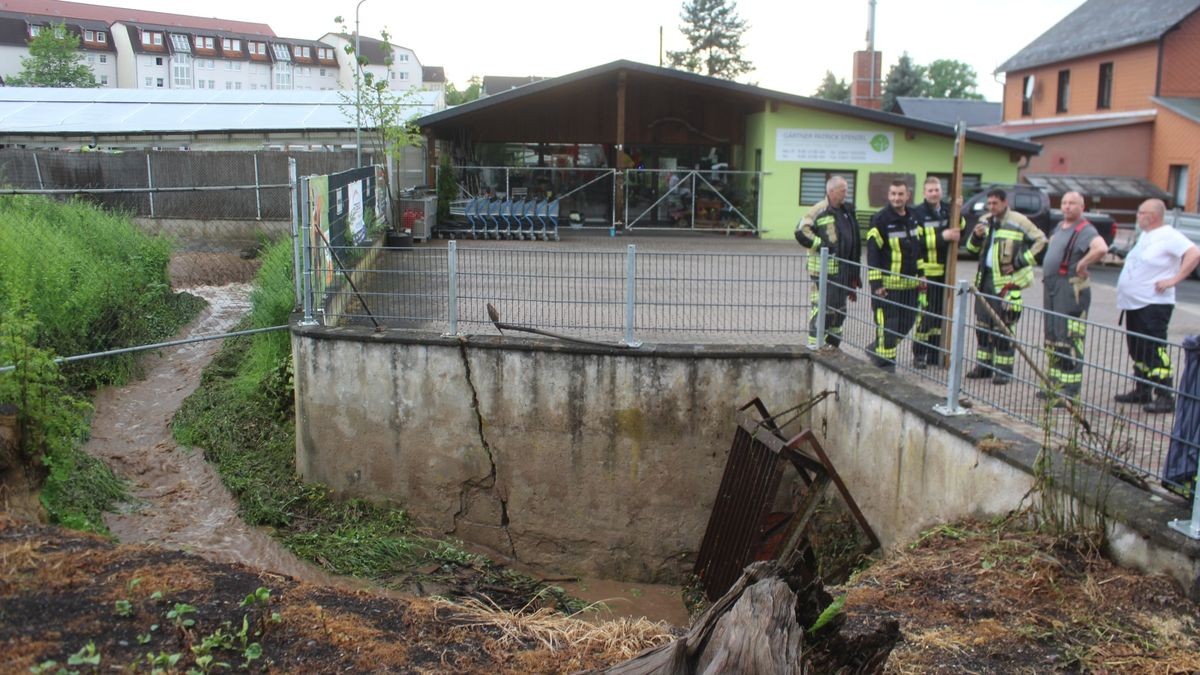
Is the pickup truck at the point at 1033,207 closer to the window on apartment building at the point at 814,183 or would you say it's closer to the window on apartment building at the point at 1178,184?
the window on apartment building at the point at 814,183

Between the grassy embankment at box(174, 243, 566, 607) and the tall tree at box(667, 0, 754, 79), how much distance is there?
65347 millimetres

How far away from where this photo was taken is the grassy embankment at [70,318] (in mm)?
7406

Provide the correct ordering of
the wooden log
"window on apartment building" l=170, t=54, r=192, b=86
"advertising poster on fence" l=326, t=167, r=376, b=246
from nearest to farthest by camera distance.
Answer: the wooden log < "advertising poster on fence" l=326, t=167, r=376, b=246 < "window on apartment building" l=170, t=54, r=192, b=86

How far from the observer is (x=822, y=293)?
31.1ft

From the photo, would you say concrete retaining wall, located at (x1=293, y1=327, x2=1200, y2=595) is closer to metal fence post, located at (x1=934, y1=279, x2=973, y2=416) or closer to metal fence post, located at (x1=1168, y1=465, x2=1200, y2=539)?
metal fence post, located at (x1=934, y1=279, x2=973, y2=416)

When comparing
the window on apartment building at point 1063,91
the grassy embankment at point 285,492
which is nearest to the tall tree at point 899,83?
the window on apartment building at point 1063,91

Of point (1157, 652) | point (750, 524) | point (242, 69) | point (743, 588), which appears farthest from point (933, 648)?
point (242, 69)

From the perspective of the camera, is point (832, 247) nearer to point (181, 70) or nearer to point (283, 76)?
point (181, 70)

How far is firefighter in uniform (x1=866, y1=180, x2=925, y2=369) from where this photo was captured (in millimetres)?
8805

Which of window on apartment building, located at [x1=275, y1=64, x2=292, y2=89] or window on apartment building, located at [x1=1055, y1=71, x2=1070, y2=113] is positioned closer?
window on apartment building, located at [x1=1055, y1=71, x2=1070, y2=113]

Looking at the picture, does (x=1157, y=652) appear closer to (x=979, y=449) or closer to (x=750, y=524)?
(x=979, y=449)

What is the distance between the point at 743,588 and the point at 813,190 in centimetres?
1952

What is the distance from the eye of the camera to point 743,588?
4156mm

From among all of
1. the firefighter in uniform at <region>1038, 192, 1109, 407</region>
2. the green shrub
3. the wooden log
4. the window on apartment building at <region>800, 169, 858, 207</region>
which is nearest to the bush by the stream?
the green shrub
